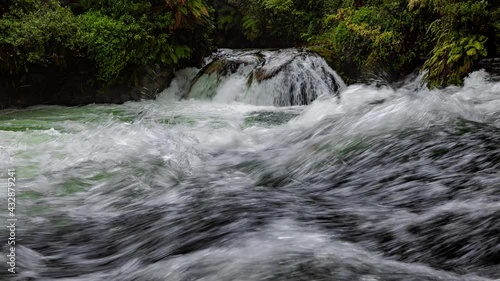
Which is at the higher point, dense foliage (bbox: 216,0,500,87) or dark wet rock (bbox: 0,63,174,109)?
dense foliage (bbox: 216,0,500,87)

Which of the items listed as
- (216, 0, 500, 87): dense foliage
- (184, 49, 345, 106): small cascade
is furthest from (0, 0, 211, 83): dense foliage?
(216, 0, 500, 87): dense foliage

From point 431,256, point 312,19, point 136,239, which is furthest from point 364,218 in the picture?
point 312,19

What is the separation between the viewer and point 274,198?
3.45m

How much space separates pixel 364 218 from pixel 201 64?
9023 millimetres

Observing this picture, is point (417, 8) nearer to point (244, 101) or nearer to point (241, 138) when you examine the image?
point (244, 101)

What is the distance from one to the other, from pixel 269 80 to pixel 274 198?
654cm

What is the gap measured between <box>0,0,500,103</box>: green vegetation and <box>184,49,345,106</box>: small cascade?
545 millimetres

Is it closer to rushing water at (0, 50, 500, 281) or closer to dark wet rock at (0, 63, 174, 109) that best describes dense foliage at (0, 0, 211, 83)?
dark wet rock at (0, 63, 174, 109)

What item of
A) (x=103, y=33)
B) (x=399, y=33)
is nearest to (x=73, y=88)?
(x=103, y=33)

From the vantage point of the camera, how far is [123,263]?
2.62m

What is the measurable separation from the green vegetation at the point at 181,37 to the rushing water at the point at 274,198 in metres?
1.40

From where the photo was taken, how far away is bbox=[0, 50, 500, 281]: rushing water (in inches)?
95.7

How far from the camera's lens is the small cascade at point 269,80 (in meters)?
9.66

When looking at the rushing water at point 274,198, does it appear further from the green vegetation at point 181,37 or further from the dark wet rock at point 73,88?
the dark wet rock at point 73,88
